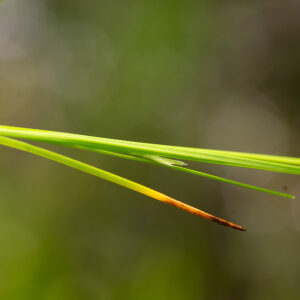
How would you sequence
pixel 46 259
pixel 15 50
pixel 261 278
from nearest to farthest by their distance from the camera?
pixel 46 259 → pixel 261 278 → pixel 15 50

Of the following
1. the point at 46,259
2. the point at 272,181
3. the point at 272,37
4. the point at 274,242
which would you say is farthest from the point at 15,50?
the point at 274,242

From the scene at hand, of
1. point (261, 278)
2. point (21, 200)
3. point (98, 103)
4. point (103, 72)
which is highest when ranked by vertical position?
point (103, 72)

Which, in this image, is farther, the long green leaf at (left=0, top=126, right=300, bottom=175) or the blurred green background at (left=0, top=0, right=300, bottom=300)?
the blurred green background at (left=0, top=0, right=300, bottom=300)

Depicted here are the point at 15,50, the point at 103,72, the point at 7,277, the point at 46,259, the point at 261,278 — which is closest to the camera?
the point at 7,277

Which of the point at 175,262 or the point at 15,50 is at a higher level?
the point at 15,50

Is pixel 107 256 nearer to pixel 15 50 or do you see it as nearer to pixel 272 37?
pixel 15 50

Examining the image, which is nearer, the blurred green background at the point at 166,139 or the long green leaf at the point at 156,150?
the long green leaf at the point at 156,150

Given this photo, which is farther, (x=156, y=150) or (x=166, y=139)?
(x=166, y=139)

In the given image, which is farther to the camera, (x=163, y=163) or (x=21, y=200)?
(x=21, y=200)
